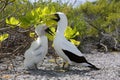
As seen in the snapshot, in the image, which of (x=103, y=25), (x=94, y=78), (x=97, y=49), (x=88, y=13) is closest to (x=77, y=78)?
(x=94, y=78)

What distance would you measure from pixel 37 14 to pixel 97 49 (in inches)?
230

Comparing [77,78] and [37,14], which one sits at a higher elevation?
[37,14]

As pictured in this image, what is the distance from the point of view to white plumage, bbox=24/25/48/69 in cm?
521

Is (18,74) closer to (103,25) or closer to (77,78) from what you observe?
(77,78)

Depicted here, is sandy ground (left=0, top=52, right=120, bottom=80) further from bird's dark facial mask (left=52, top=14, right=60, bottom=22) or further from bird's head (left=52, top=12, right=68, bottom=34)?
bird's dark facial mask (left=52, top=14, right=60, bottom=22)

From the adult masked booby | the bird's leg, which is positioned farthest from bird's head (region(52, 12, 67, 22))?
the bird's leg

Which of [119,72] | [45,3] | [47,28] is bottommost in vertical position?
[119,72]

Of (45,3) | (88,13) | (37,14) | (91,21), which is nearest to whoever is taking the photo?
(37,14)

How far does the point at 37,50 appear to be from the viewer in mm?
5207

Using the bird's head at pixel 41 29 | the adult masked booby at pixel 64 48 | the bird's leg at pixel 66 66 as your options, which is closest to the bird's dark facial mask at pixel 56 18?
the adult masked booby at pixel 64 48

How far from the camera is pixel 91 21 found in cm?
1291

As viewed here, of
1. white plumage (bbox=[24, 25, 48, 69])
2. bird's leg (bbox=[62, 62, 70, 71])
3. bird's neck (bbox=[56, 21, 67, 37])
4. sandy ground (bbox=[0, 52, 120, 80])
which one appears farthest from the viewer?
bird's leg (bbox=[62, 62, 70, 71])

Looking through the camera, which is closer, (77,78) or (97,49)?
(77,78)

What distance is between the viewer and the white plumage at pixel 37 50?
17.1ft
